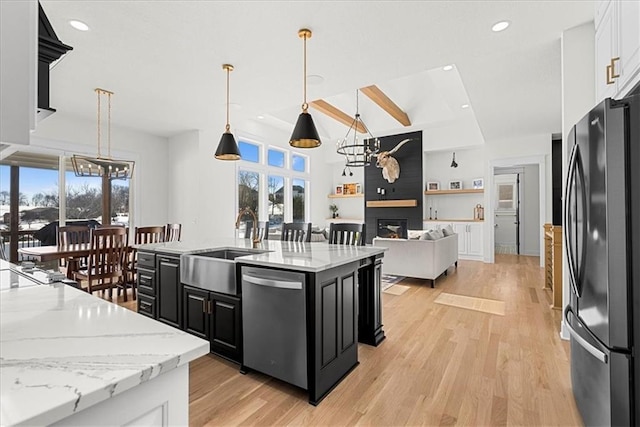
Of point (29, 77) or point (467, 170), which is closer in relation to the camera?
point (29, 77)

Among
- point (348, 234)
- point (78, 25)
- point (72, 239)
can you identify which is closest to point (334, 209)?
point (348, 234)

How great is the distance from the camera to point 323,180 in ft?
32.2

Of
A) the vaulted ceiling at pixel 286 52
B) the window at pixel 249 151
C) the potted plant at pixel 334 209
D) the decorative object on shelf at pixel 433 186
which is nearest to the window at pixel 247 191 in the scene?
the window at pixel 249 151

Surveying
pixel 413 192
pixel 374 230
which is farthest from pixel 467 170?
pixel 374 230

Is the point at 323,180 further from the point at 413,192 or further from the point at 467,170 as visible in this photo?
the point at 467,170

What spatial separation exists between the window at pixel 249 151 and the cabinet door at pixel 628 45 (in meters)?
6.29

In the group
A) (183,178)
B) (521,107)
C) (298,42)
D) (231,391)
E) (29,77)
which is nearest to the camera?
(29,77)

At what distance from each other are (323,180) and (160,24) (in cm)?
730

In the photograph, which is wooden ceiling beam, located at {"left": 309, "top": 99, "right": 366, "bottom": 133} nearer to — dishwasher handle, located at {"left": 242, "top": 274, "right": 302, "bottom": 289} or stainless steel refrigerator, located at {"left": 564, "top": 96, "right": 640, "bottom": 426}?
dishwasher handle, located at {"left": 242, "top": 274, "right": 302, "bottom": 289}

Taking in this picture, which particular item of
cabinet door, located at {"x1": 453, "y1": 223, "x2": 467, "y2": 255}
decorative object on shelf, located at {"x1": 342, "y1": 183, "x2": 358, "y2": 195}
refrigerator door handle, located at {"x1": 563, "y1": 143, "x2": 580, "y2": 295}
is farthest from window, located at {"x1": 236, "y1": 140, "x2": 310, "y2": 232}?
refrigerator door handle, located at {"x1": 563, "y1": 143, "x2": 580, "y2": 295}

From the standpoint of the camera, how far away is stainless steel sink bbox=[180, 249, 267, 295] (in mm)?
2334

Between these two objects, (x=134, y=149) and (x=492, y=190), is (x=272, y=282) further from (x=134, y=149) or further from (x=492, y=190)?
(x=492, y=190)

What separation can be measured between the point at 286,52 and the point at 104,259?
3.16 metres

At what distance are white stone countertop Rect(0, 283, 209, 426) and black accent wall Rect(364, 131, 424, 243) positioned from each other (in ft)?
24.5
